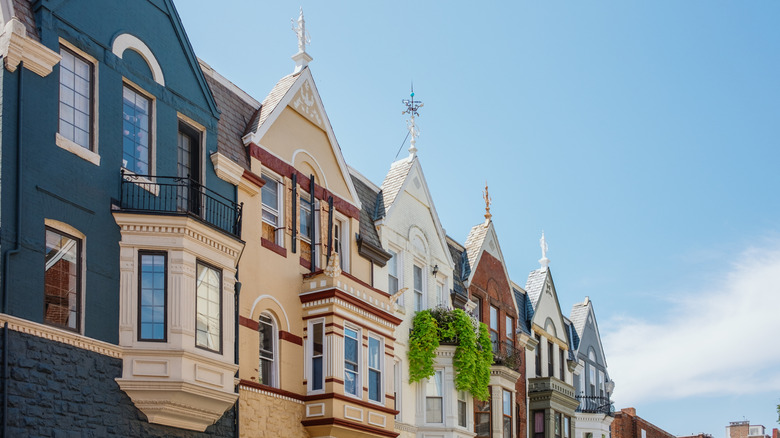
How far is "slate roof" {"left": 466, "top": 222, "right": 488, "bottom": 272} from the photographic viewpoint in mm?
40281

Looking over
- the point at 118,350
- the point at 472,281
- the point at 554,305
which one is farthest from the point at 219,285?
the point at 554,305

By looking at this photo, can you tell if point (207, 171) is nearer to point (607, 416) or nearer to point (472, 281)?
point (472, 281)

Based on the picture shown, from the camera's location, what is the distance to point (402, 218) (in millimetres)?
34906

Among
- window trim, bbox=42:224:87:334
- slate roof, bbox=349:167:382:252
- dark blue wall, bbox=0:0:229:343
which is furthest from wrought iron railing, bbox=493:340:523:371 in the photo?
window trim, bbox=42:224:87:334

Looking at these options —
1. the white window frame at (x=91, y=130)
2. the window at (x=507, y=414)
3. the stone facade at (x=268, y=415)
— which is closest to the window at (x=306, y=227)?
the stone facade at (x=268, y=415)

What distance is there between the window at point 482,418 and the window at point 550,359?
31.8 feet

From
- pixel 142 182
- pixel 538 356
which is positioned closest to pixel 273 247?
pixel 142 182

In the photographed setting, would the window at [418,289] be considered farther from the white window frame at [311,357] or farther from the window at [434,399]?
the white window frame at [311,357]

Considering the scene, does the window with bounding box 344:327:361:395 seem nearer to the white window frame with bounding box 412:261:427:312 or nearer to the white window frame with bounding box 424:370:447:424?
the white window frame with bounding box 412:261:427:312

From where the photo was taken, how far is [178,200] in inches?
920

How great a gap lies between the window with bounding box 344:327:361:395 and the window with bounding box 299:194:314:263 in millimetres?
2322

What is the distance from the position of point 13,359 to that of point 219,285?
18.5 ft

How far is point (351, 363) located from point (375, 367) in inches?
59.2

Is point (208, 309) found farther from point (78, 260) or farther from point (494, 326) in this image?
point (494, 326)
